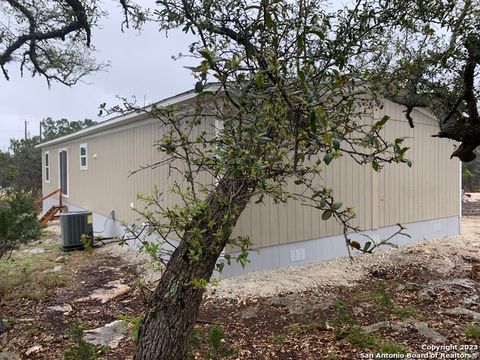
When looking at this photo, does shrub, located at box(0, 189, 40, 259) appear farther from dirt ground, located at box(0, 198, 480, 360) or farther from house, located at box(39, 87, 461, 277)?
house, located at box(39, 87, 461, 277)

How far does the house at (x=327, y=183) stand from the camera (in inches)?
223

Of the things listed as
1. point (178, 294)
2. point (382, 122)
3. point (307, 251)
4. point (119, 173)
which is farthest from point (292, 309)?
point (119, 173)

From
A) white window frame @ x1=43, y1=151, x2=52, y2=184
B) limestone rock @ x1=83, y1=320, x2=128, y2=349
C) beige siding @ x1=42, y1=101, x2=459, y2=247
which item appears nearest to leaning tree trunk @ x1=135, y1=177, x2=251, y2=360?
limestone rock @ x1=83, y1=320, x2=128, y2=349

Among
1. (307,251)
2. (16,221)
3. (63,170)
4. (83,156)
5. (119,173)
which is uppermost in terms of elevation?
(83,156)

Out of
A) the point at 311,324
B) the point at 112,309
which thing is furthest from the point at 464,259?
the point at 112,309

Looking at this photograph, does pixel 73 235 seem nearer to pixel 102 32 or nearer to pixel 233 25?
pixel 102 32

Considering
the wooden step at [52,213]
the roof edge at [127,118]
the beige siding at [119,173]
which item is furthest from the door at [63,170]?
the beige siding at [119,173]

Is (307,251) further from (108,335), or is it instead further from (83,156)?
(83,156)

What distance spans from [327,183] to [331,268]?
134cm

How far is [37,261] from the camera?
23.2 ft

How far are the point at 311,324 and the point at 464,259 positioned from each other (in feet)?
13.3

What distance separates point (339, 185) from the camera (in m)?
6.32

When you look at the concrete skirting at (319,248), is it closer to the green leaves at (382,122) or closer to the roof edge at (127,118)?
the roof edge at (127,118)

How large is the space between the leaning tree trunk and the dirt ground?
13cm
